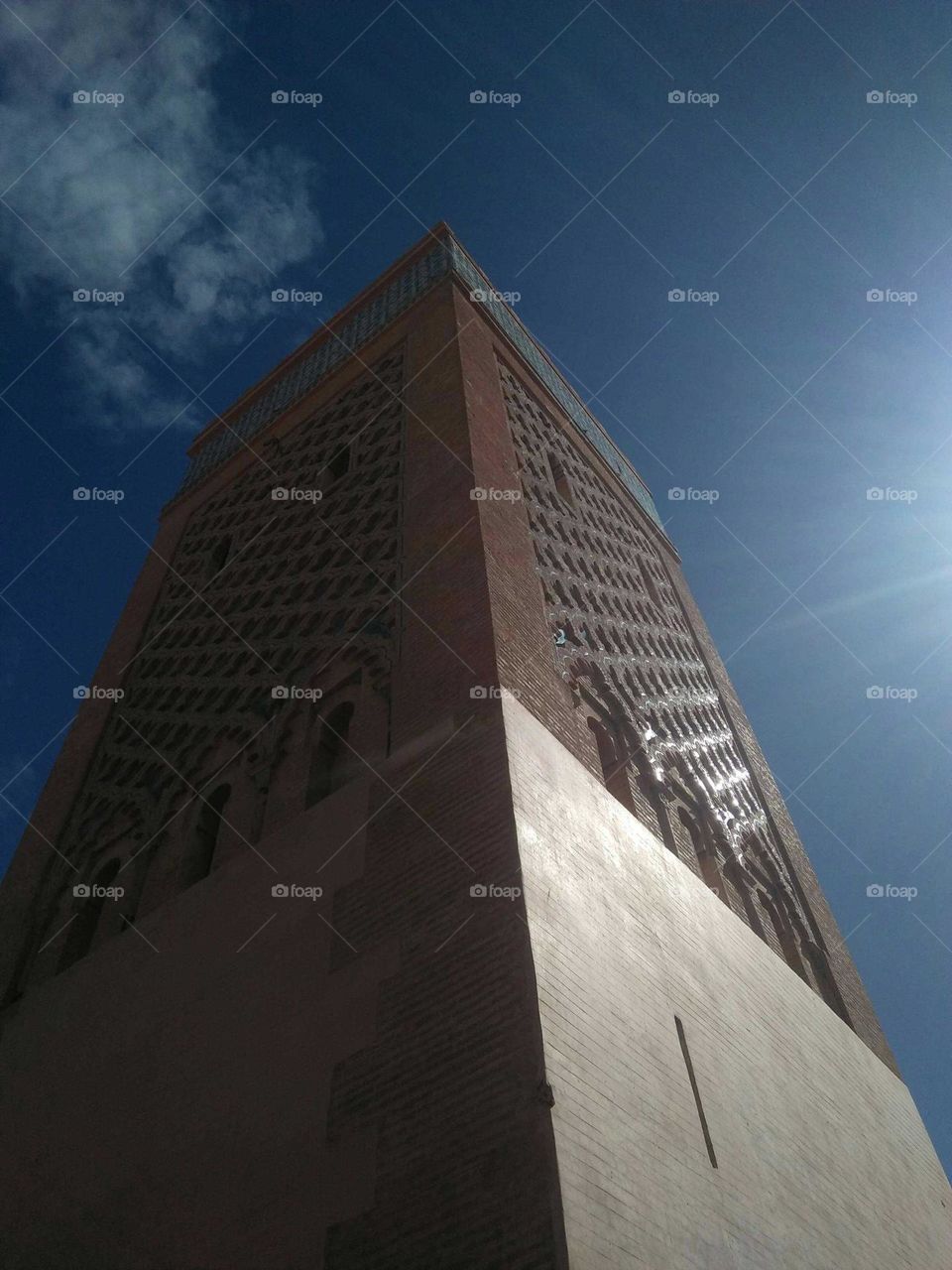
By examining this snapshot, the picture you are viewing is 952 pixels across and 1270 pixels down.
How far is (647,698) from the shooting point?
6164mm

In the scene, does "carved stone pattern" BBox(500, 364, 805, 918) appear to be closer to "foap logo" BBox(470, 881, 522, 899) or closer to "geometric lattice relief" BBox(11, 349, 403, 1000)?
"geometric lattice relief" BBox(11, 349, 403, 1000)

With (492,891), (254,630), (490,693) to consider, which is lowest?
(492,891)

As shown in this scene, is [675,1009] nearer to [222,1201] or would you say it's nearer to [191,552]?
[222,1201]

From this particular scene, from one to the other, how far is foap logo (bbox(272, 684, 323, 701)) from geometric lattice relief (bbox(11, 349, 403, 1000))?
4cm

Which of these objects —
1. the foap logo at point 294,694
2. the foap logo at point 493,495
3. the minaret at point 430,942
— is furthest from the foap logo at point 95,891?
the foap logo at point 493,495

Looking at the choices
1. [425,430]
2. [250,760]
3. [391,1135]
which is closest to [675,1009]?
[391,1135]

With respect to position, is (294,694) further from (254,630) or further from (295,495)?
(295,495)

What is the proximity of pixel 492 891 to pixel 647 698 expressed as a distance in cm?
320

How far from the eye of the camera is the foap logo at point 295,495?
24.2 feet

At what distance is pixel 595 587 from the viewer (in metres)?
6.87

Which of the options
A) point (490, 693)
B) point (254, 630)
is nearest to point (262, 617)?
point (254, 630)

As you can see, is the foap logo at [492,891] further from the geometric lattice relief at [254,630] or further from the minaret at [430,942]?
the geometric lattice relief at [254,630]

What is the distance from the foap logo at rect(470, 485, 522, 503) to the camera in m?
5.56

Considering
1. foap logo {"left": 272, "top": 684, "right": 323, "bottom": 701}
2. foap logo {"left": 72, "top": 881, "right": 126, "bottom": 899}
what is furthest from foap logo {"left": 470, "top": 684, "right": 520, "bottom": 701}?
foap logo {"left": 72, "top": 881, "right": 126, "bottom": 899}
